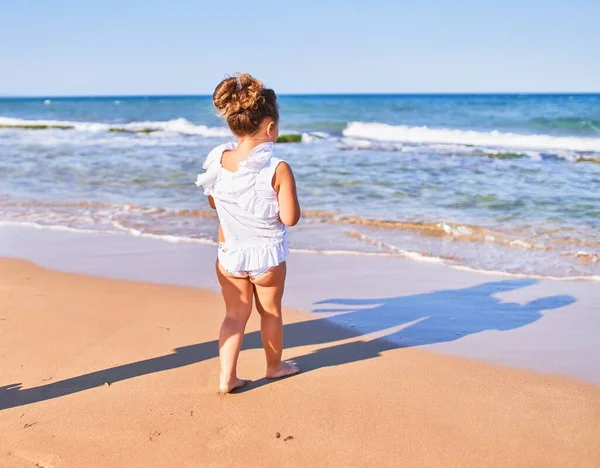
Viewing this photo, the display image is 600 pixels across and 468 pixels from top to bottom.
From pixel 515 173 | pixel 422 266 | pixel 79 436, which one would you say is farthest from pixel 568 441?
pixel 515 173

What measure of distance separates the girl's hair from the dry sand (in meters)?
1.39

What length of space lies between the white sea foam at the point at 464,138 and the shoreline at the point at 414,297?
15915 millimetres

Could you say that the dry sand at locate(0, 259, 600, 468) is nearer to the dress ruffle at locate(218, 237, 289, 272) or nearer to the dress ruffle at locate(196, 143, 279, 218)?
the dress ruffle at locate(218, 237, 289, 272)

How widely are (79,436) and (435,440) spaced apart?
1.57 m

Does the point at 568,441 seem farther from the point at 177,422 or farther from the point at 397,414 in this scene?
the point at 177,422

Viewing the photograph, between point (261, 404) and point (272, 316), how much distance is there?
50 centimetres

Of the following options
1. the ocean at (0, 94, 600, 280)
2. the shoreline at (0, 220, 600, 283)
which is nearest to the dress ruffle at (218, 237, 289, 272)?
the ocean at (0, 94, 600, 280)

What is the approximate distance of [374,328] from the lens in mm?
4488

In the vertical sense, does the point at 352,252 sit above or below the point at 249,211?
below

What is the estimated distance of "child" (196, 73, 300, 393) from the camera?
3174 mm

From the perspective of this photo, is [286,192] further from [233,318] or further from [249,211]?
[233,318]

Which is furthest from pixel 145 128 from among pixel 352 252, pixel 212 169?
pixel 212 169

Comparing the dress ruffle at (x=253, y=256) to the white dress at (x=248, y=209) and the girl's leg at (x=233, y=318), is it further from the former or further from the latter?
the girl's leg at (x=233, y=318)

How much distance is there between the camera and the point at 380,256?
21.3 ft
